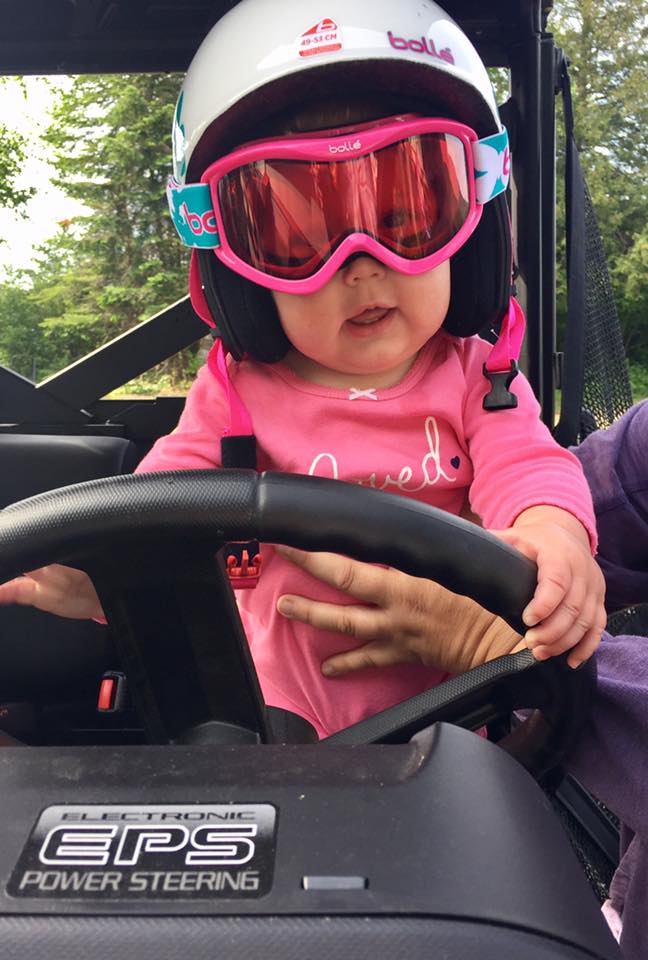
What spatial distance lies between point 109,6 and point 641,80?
21658 millimetres

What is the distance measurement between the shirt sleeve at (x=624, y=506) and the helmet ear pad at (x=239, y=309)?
20.3 inches

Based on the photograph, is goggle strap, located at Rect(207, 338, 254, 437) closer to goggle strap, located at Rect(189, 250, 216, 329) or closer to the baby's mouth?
goggle strap, located at Rect(189, 250, 216, 329)

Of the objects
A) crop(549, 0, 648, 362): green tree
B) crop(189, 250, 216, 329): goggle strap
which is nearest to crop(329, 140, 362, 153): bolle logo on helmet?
crop(189, 250, 216, 329): goggle strap

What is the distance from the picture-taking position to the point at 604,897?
4.56ft

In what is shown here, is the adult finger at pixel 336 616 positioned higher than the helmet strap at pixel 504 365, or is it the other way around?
the helmet strap at pixel 504 365

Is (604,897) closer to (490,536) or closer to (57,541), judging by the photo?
(490,536)

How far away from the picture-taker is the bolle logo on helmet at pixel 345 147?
1.14 m

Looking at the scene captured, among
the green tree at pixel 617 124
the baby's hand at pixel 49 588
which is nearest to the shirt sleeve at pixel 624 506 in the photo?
the baby's hand at pixel 49 588

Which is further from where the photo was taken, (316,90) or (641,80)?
(641,80)

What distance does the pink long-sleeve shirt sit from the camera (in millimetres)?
1334

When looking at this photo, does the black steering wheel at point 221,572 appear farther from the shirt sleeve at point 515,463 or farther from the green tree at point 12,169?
the green tree at point 12,169

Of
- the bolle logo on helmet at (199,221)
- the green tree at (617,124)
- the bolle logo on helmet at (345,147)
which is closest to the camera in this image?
the bolle logo on helmet at (345,147)

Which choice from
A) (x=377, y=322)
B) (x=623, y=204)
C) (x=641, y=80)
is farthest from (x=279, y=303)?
(x=641, y=80)

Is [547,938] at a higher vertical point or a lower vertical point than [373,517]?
lower
